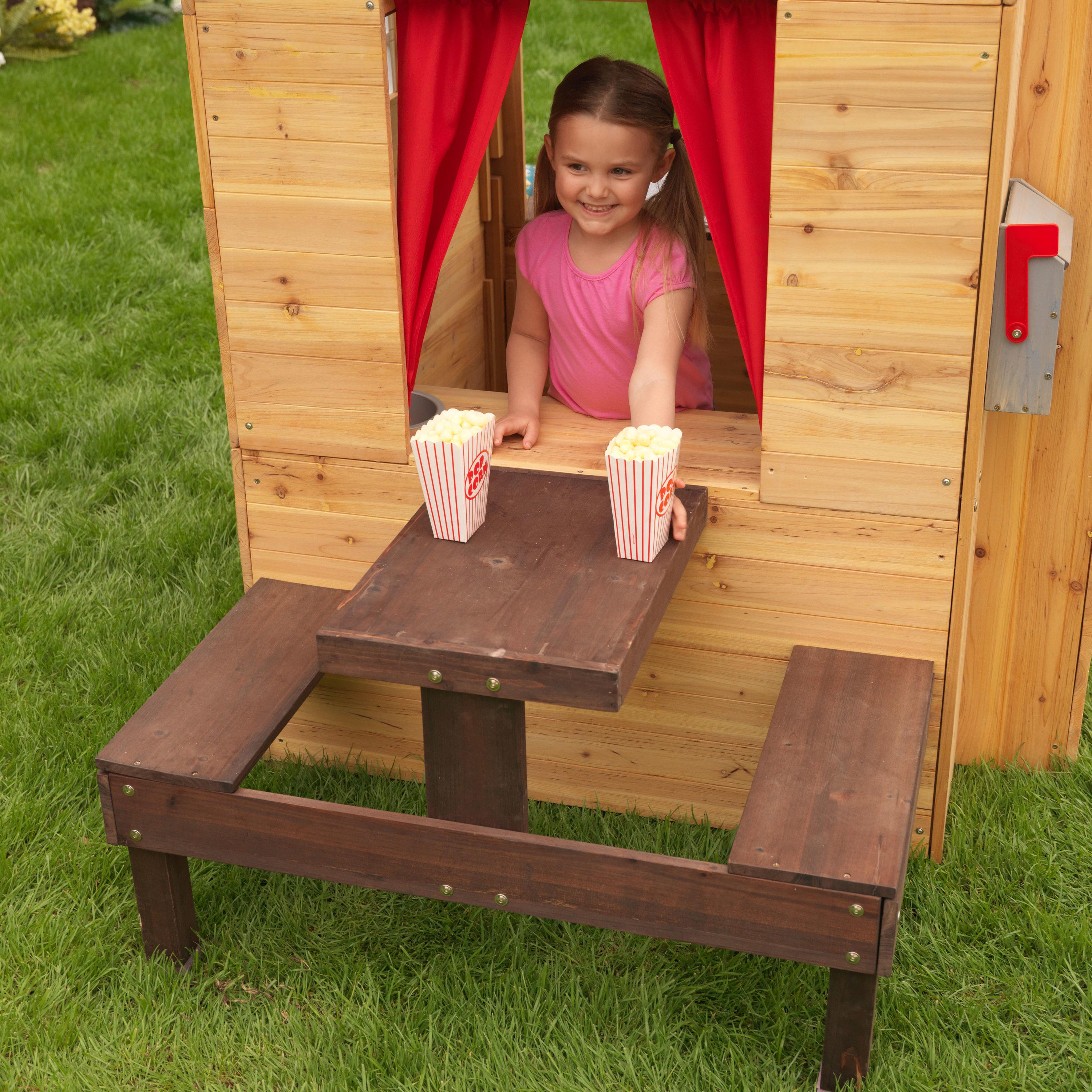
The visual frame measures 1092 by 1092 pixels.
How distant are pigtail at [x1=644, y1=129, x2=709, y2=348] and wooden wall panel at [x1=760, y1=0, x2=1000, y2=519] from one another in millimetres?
525

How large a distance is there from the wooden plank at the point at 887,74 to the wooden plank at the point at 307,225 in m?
0.86

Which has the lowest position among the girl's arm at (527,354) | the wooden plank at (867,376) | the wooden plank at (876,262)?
the girl's arm at (527,354)

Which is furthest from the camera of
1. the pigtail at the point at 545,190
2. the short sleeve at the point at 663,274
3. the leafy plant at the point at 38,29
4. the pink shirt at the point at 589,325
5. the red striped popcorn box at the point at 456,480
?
the leafy plant at the point at 38,29

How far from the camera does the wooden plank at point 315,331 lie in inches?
113

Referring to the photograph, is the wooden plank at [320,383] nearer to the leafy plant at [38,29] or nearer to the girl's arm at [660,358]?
the girl's arm at [660,358]

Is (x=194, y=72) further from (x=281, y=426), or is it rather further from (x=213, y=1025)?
(x=213, y=1025)

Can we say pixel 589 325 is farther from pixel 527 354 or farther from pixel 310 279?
pixel 310 279

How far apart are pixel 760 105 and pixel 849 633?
→ 109cm

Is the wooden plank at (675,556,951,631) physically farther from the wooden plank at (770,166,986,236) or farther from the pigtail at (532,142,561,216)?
the pigtail at (532,142,561,216)

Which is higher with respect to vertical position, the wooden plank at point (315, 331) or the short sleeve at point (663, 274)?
the short sleeve at point (663, 274)

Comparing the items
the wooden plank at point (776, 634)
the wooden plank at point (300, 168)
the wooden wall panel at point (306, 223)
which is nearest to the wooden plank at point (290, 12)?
the wooden wall panel at point (306, 223)

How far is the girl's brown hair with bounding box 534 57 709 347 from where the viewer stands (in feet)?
9.60

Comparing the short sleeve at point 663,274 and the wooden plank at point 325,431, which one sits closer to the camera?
the wooden plank at point 325,431

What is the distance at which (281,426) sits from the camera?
10.0 feet
